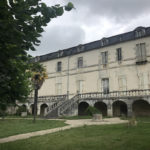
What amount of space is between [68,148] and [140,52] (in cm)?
1598

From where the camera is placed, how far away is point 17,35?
272 cm

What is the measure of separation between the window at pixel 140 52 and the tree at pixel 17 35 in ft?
55.9

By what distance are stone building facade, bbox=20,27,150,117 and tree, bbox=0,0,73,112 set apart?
15.1 m

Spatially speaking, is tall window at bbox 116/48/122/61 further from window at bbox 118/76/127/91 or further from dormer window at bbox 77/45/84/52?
dormer window at bbox 77/45/84/52

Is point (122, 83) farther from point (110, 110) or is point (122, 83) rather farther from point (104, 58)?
point (104, 58)

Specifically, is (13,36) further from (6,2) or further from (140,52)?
(140,52)

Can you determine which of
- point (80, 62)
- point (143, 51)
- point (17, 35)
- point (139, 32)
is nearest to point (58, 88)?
point (80, 62)

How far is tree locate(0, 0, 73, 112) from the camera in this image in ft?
8.71

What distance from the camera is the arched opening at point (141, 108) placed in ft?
57.7

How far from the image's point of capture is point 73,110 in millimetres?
19422

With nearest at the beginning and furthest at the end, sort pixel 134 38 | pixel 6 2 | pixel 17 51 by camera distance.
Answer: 1. pixel 6 2
2. pixel 17 51
3. pixel 134 38

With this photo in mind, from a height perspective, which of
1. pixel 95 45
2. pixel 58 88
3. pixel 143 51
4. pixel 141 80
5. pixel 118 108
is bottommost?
pixel 118 108

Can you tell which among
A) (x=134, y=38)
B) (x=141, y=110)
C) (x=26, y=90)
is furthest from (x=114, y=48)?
(x=26, y=90)

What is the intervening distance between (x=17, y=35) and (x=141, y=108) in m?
17.3
